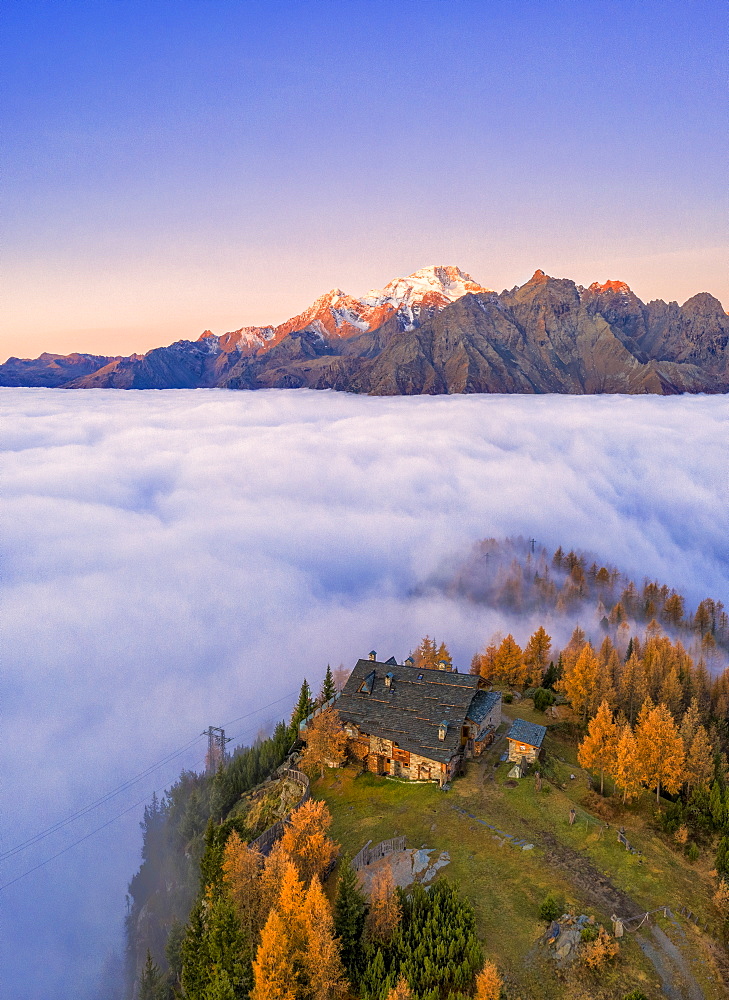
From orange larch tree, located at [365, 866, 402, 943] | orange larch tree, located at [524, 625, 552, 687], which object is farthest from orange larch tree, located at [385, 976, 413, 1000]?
orange larch tree, located at [524, 625, 552, 687]

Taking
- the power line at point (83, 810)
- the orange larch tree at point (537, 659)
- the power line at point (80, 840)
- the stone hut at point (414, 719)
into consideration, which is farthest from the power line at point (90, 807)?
the stone hut at point (414, 719)

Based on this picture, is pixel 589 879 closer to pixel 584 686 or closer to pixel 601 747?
pixel 601 747

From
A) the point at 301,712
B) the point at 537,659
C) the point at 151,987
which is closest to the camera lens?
the point at 151,987

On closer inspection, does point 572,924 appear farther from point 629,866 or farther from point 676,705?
point 676,705

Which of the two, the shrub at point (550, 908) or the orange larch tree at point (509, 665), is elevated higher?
the shrub at point (550, 908)

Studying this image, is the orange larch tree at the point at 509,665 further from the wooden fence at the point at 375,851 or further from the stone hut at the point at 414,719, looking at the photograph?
the wooden fence at the point at 375,851

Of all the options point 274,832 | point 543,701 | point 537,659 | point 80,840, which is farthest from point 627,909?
point 80,840
